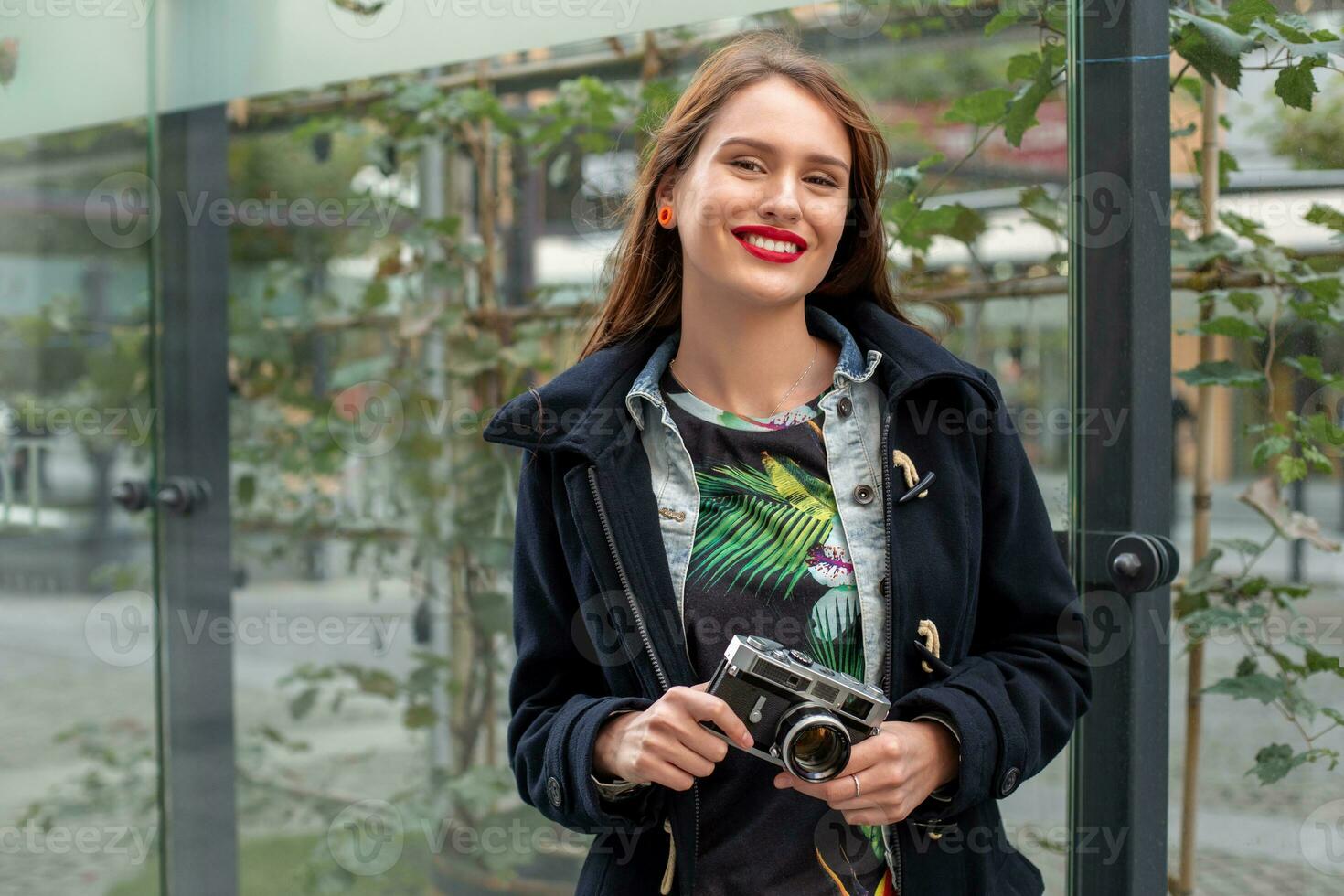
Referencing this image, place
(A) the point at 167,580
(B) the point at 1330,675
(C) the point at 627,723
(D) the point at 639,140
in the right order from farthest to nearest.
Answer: (A) the point at 167,580 < (D) the point at 639,140 < (B) the point at 1330,675 < (C) the point at 627,723

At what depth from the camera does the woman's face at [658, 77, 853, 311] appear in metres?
1.47

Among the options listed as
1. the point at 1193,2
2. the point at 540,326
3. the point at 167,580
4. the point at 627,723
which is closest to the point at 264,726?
the point at 167,580

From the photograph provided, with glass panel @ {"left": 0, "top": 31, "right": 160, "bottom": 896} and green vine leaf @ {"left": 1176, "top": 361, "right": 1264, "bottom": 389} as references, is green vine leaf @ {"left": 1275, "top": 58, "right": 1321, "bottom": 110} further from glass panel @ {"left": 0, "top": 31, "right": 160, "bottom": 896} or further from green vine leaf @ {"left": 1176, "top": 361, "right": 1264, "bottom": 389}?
glass panel @ {"left": 0, "top": 31, "right": 160, "bottom": 896}

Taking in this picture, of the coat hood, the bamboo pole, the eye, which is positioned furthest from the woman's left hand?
the bamboo pole

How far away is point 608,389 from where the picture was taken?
1577mm

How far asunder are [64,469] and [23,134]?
2.53 feet

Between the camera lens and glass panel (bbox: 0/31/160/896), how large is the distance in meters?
2.20

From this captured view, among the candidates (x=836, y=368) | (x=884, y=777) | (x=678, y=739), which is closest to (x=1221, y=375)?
(x=836, y=368)

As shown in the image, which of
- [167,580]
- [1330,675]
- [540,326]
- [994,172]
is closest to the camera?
Result: [1330,675]

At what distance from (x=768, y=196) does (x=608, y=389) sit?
0.29m

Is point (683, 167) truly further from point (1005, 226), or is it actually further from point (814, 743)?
point (1005, 226)

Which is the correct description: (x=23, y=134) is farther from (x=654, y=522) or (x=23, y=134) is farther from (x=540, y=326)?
(x=654, y=522)

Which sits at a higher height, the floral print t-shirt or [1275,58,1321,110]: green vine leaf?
[1275,58,1321,110]: green vine leaf

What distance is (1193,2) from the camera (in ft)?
6.42
